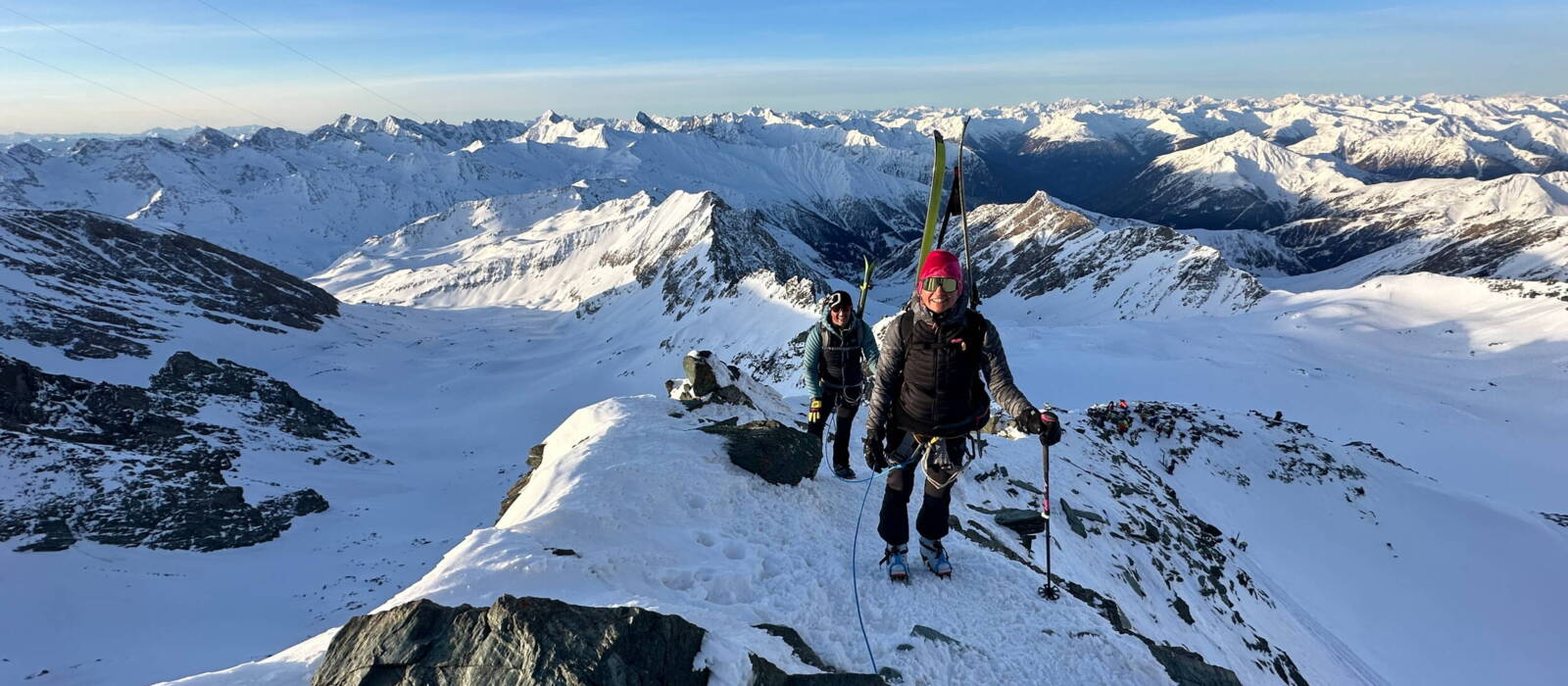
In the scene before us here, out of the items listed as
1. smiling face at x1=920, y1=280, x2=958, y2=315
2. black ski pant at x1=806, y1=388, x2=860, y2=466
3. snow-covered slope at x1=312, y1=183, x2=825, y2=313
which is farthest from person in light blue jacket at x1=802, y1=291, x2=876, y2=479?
snow-covered slope at x1=312, y1=183, x2=825, y2=313

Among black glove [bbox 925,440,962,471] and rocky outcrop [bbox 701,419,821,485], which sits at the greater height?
black glove [bbox 925,440,962,471]

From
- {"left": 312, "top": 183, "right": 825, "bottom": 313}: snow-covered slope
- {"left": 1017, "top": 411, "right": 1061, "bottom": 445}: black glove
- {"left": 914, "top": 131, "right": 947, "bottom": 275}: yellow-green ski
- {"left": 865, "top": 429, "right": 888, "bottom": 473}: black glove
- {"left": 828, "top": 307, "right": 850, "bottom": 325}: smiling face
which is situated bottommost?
{"left": 312, "top": 183, "right": 825, "bottom": 313}: snow-covered slope

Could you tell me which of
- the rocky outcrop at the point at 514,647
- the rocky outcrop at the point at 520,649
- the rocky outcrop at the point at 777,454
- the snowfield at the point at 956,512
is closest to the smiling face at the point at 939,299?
the snowfield at the point at 956,512

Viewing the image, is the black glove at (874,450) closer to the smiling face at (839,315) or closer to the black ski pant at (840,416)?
the black ski pant at (840,416)

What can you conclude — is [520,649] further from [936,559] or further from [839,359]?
[839,359]

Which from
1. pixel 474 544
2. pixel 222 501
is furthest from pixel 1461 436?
pixel 222 501

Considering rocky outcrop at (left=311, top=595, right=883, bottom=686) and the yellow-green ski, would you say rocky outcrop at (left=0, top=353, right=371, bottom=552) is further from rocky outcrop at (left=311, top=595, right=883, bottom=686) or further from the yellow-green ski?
the yellow-green ski
